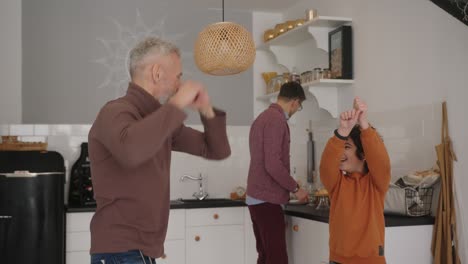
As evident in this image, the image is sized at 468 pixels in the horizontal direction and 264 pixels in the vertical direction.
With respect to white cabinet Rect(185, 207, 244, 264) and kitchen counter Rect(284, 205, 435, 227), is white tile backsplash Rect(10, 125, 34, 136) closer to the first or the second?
white cabinet Rect(185, 207, 244, 264)

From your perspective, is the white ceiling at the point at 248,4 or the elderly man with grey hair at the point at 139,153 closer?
the elderly man with grey hair at the point at 139,153

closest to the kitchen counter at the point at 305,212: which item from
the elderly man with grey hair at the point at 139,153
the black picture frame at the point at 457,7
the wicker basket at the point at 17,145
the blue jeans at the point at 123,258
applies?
the wicker basket at the point at 17,145

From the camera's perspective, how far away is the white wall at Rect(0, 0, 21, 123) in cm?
462

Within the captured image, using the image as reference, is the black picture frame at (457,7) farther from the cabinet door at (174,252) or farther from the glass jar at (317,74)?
the cabinet door at (174,252)

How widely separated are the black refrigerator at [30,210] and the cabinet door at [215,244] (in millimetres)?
916

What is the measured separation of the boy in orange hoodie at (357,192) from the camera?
241cm

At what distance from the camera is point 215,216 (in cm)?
446

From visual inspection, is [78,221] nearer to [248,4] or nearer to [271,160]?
[271,160]

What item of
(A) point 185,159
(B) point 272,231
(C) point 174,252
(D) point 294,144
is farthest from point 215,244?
(D) point 294,144

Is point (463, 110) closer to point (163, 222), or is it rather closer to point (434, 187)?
point (434, 187)

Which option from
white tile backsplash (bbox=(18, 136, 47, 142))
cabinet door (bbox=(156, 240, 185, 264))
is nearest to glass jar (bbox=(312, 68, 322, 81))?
cabinet door (bbox=(156, 240, 185, 264))

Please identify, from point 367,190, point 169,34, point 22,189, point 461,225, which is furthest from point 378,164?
point 169,34

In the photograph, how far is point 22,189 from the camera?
405 centimetres

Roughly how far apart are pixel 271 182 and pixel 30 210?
1.67 meters
